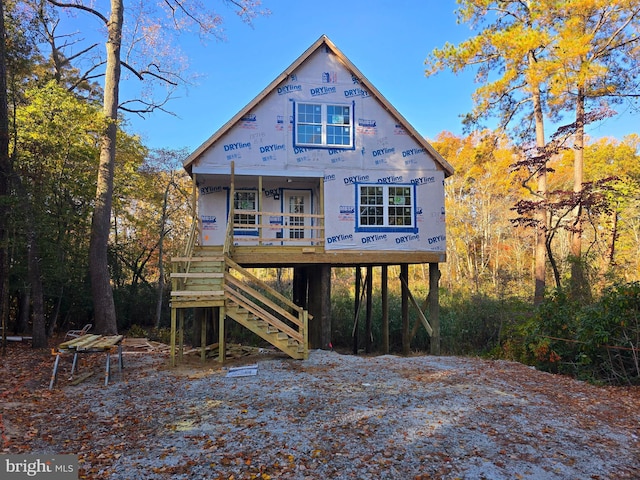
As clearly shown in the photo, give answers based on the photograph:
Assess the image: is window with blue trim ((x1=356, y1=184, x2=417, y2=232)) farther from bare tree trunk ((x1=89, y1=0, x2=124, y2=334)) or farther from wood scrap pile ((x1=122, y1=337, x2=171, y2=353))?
bare tree trunk ((x1=89, y1=0, x2=124, y2=334))

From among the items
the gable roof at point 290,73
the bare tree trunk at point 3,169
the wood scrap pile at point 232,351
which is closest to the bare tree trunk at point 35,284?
the bare tree trunk at point 3,169

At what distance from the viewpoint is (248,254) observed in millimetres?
11992

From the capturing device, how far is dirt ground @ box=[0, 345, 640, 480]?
14.9 feet

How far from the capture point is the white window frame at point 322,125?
42.7 ft

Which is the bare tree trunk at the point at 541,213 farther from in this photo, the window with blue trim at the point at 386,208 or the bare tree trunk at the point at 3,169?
the bare tree trunk at the point at 3,169

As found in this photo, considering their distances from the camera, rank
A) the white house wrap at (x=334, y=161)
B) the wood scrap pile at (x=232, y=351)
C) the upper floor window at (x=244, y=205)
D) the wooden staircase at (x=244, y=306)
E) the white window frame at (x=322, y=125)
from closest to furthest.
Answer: the wooden staircase at (x=244, y=306) < the wood scrap pile at (x=232, y=351) < the white house wrap at (x=334, y=161) < the white window frame at (x=322, y=125) < the upper floor window at (x=244, y=205)

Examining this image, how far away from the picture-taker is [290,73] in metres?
12.9

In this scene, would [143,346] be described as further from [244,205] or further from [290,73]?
[290,73]

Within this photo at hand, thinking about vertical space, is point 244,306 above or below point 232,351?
above

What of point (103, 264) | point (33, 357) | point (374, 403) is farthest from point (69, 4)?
point (374, 403)

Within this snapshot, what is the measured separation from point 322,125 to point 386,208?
11.4ft

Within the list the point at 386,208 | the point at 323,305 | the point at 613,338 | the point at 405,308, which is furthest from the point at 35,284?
the point at 613,338

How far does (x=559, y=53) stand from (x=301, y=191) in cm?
1192

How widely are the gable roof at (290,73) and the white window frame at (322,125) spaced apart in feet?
2.98
